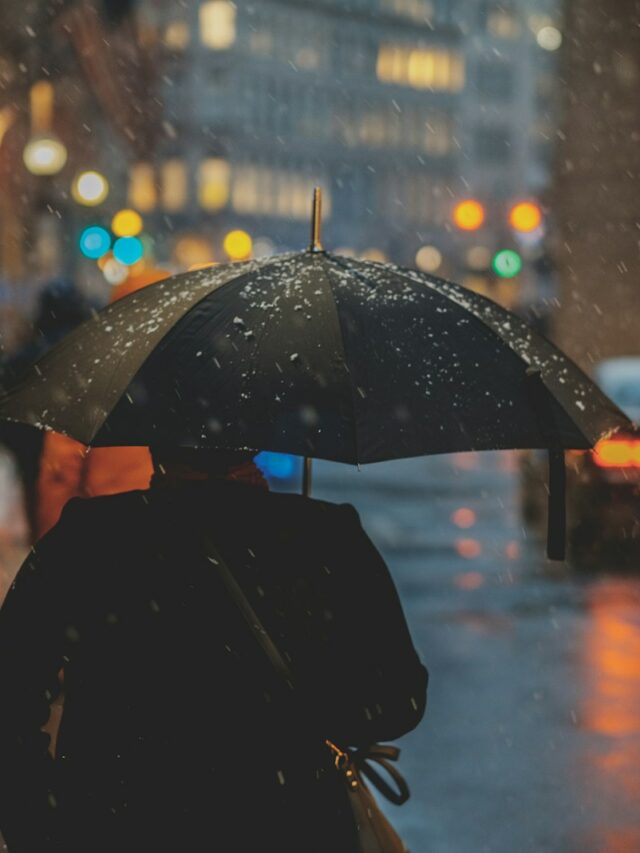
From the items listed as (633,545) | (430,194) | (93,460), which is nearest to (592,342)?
(633,545)

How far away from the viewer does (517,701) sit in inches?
326

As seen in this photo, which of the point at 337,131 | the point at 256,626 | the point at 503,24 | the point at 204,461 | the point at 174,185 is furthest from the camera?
the point at 503,24

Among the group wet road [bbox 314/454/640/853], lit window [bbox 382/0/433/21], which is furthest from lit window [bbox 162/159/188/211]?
wet road [bbox 314/454/640/853]

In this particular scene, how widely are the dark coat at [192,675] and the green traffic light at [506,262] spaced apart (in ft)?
61.9

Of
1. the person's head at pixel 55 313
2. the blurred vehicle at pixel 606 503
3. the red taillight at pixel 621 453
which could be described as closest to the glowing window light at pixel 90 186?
the person's head at pixel 55 313

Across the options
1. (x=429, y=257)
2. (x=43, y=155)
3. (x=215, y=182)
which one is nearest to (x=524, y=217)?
(x=43, y=155)

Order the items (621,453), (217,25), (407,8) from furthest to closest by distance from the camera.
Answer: (407,8), (217,25), (621,453)

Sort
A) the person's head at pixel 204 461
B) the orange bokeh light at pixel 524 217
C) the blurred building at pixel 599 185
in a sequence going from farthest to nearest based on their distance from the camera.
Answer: the blurred building at pixel 599 185 < the orange bokeh light at pixel 524 217 < the person's head at pixel 204 461

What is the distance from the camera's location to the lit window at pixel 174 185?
12381 cm

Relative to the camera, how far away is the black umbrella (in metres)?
3.16

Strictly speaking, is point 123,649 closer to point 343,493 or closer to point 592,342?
point 343,493

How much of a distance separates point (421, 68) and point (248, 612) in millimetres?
142151

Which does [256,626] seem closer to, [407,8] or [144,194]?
[144,194]

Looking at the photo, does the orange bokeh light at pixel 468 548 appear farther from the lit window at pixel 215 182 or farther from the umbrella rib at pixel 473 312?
the lit window at pixel 215 182
